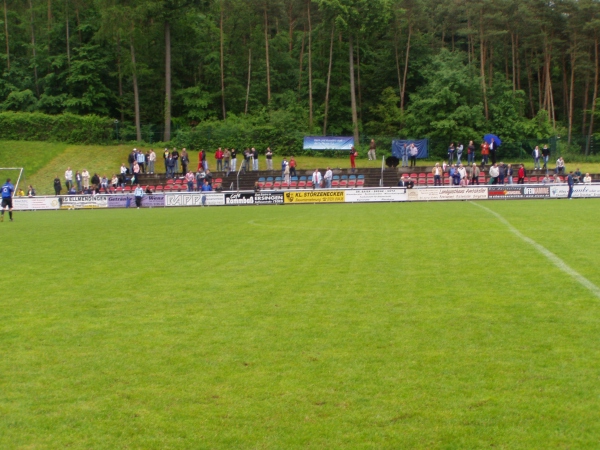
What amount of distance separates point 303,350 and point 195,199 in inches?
1189

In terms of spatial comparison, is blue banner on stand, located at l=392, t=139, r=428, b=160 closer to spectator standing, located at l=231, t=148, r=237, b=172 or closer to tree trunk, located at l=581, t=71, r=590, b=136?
spectator standing, located at l=231, t=148, r=237, b=172

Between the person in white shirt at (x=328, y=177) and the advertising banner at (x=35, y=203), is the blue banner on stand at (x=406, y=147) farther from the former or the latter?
the advertising banner at (x=35, y=203)

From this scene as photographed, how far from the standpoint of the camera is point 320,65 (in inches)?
2734

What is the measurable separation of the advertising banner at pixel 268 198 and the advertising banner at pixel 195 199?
6.47ft

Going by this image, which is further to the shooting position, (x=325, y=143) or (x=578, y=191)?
(x=325, y=143)

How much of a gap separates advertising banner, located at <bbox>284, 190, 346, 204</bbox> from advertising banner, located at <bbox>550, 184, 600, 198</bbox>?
11.1 meters

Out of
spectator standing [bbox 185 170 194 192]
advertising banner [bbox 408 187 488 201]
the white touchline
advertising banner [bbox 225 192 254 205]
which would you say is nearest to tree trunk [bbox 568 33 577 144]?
advertising banner [bbox 408 187 488 201]

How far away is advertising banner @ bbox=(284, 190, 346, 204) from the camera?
116 ft

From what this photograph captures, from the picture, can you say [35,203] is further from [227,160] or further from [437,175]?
[437,175]

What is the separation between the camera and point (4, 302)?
962 cm

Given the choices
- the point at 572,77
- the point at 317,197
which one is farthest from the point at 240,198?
the point at 572,77

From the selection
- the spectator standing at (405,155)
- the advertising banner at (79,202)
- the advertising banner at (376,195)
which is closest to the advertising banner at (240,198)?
the advertising banner at (376,195)

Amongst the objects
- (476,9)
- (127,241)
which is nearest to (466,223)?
(127,241)

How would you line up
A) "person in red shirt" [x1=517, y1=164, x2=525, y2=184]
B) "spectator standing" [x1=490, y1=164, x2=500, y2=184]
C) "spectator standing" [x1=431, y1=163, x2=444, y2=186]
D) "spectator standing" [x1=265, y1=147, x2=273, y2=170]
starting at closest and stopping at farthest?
"spectator standing" [x1=490, y1=164, x2=500, y2=184]
"person in red shirt" [x1=517, y1=164, x2=525, y2=184]
"spectator standing" [x1=431, y1=163, x2=444, y2=186]
"spectator standing" [x1=265, y1=147, x2=273, y2=170]
